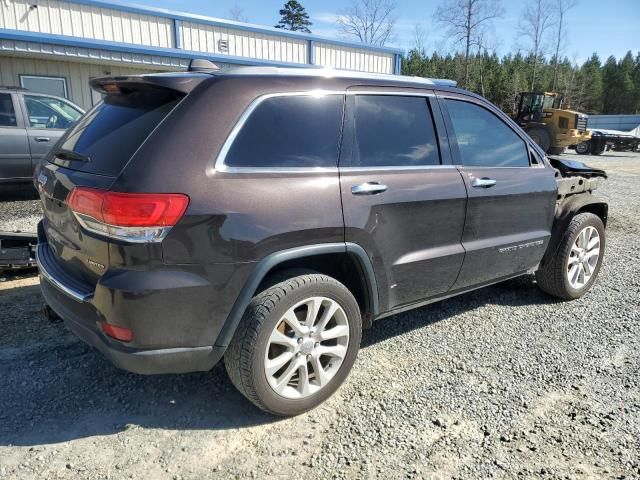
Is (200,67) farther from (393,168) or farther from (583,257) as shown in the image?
(583,257)

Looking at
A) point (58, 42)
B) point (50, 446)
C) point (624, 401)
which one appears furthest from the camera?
point (58, 42)

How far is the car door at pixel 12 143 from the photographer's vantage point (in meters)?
7.13

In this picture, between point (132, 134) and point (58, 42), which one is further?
point (58, 42)

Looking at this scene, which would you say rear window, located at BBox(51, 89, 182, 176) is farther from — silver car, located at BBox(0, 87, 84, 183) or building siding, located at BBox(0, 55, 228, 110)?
building siding, located at BBox(0, 55, 228, 110)

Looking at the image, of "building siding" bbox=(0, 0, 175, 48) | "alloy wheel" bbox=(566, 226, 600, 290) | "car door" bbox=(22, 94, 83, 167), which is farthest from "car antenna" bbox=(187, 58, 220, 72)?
"building siding" bbox=(0, 0, 175, 48)

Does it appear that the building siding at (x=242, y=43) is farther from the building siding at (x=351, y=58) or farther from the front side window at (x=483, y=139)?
the front side window at (x=483, y=139)

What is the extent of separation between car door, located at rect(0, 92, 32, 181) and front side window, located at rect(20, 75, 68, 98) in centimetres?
586

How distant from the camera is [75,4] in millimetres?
13227

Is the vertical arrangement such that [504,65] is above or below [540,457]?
above

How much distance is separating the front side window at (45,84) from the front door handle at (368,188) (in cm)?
1239

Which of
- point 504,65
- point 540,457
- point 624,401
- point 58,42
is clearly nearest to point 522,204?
point 624,401

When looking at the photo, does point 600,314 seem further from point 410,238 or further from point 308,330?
point 308,330

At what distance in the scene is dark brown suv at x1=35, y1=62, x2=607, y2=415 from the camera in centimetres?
233

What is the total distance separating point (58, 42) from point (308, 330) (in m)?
12.3
